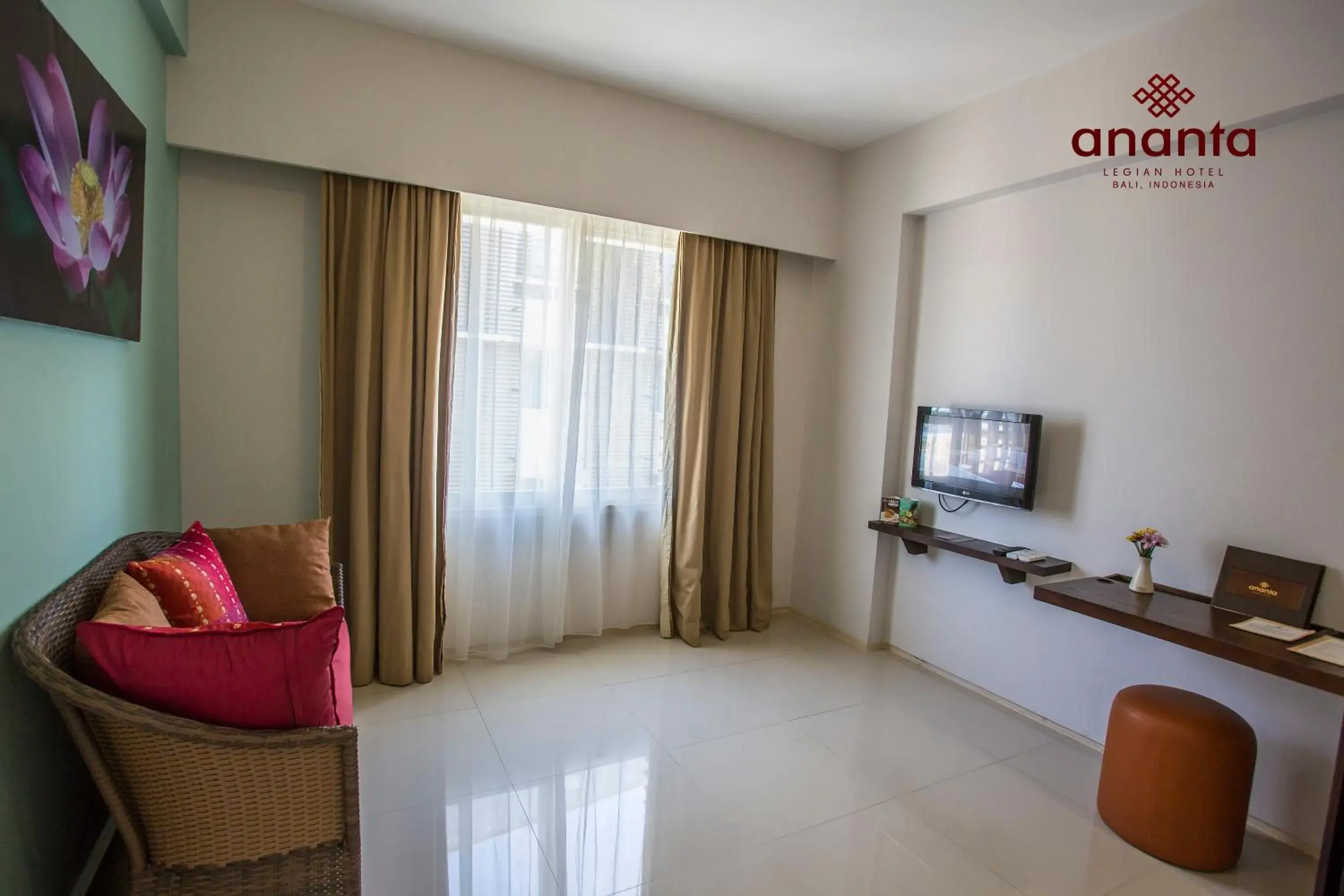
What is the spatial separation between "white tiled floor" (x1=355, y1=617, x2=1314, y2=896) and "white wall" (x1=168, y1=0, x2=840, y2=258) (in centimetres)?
231

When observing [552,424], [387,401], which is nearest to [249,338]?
[387,401]

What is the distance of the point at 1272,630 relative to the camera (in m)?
2.02

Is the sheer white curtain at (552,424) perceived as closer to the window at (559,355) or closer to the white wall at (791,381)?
the window at (559,355)

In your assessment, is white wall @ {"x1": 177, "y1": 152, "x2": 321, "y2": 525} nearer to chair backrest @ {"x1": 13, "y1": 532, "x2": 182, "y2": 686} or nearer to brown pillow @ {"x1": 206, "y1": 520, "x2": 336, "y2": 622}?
brown pillow @ {"x1": 206, "y1": 520, "x2": 336, "y2": 622}

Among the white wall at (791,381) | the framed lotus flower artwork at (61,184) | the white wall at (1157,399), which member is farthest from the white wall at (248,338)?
the white wall at (1157,399)

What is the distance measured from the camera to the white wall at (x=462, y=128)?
249 cm

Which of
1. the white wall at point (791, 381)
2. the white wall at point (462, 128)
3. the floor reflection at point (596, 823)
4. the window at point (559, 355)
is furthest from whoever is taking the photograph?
the white wall at point (791, 381)

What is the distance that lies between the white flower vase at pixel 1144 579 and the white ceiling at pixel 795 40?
1.98 metres

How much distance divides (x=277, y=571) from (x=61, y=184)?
1.23 metres

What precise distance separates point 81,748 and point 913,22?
329cm

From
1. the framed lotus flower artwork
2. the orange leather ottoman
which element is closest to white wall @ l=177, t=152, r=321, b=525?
the framed lotus flower artwork

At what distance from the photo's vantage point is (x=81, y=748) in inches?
Result: 51.0

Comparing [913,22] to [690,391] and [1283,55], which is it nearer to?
[1283,55]

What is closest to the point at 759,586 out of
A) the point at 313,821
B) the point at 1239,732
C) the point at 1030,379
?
the point at 1030,379
